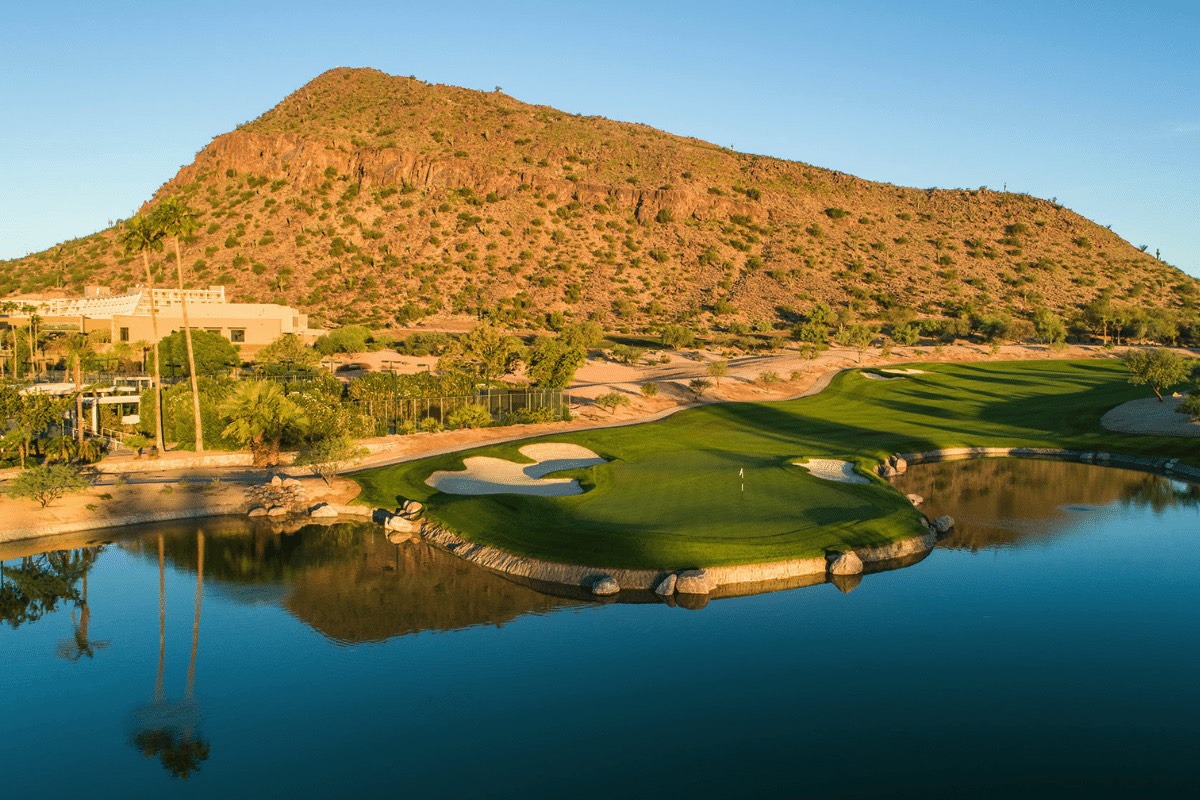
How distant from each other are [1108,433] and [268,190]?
116 meters

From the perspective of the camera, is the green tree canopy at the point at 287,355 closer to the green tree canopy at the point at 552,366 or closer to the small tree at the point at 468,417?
the green tree canopy at the point at 552,366

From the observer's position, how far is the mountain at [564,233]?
119375 mm

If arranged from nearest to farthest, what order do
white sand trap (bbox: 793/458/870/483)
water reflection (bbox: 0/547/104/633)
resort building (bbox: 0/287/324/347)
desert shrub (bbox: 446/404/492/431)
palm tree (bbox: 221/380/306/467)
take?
water reflection (bbox: 0/547/104/633) < white sand trap (bbox: 793/458/870/483) < palm tree (bbox: 221/380/306/467) < desert shrub (bbox: 446/404/492/431) < resort building (bbox: 0/287/324/347)

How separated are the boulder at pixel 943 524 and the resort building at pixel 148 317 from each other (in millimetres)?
62233

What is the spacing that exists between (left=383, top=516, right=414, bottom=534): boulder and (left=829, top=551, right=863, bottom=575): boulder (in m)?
16.5

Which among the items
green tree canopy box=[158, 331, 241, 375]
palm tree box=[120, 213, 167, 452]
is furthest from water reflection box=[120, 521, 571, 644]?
green tree canopy box=[158, 331, 241, 375]

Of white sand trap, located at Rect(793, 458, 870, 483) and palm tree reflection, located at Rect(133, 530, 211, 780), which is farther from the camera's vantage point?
white sand trap, located at Rect(793, 458, 870, 483)

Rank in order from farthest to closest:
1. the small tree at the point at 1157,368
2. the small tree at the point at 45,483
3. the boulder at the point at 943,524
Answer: the small tree at the point at 1157,368 → the boulder at the point at 943,524 → the small tree at the point at 45,483

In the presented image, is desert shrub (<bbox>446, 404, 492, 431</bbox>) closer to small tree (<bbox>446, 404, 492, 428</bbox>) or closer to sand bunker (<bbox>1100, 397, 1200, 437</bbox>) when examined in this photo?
small tree (<bbox>446, 404, 492, 428</bbox>)

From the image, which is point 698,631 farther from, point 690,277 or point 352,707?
point 690,277

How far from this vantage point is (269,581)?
99.6 feet

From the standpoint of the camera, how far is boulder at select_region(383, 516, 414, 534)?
121 ft

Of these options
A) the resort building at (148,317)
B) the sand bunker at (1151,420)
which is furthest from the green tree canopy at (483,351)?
the sand bunker at (1151,420)

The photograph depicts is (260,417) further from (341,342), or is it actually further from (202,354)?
(341,342)
